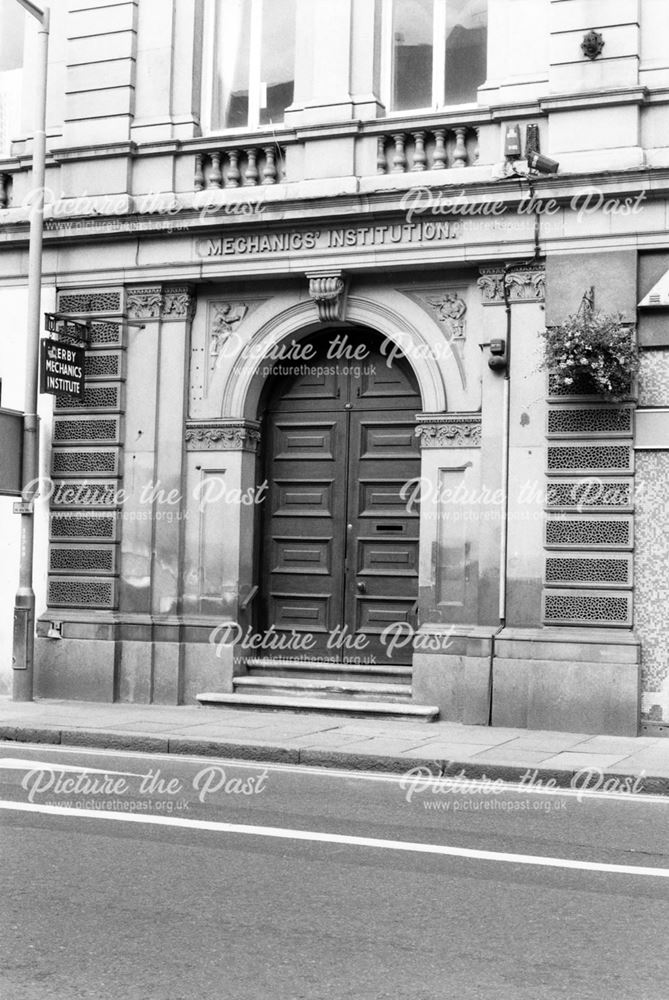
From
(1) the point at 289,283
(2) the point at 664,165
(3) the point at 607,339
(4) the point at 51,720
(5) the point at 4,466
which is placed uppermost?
(2) the point at 664,165

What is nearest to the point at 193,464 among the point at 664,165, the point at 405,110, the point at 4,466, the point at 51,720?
the point at 4,466

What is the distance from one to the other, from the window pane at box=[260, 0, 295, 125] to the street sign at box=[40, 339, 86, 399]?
359cm

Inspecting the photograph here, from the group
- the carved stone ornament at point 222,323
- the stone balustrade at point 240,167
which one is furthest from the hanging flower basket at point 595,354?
the stone balustrade at point 240,167

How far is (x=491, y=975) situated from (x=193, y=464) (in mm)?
10632

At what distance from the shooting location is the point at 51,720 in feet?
43.7

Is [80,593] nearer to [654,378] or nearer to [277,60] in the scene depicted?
[277,60]

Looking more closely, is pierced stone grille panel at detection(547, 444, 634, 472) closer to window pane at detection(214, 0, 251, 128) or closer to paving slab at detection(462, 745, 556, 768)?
paving slab at detection(462, 745, 556, 768)

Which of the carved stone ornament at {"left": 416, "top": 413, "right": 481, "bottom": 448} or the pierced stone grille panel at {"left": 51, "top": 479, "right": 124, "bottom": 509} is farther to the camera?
the pierced stone grille panel at {"left": 51, "top": 479, "right": 124, "bottom": 509}

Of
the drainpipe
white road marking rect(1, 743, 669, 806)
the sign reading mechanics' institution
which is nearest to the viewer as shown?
white road marking rect(1, 743, 669, 806)

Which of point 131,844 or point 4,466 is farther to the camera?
point 4,466

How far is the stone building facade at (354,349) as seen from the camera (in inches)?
524

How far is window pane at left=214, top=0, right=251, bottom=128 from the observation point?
1577 cm

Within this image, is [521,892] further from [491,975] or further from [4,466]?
[4,466]

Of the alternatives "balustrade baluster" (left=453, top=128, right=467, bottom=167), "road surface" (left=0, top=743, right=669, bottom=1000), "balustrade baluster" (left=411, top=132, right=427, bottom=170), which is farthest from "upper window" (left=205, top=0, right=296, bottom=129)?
"road surface" (left=0, top=743, right=669, bottom=1000)
